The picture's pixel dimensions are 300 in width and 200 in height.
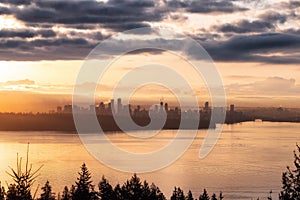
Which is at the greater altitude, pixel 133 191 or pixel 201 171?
pixel 133 191

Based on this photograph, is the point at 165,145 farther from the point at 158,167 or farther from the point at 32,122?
the point at 32,122

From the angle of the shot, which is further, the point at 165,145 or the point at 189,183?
the point at 165,145

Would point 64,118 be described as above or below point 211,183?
above

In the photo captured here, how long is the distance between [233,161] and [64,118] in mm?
101878

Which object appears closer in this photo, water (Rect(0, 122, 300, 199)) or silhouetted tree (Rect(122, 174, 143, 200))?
silhouetted tree (Rect(122, 174, 143, 200))

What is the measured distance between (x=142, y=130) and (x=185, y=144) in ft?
203

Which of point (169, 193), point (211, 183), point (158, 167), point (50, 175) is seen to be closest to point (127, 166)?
point (158, 167)

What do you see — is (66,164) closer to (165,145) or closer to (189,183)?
(189,183)

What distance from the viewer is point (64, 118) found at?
6516 inches

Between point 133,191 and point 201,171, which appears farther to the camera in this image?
point 201,171

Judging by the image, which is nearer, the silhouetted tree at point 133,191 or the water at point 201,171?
the silhouetted tree at point 133,191

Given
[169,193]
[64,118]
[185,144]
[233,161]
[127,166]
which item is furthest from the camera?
[64,118]

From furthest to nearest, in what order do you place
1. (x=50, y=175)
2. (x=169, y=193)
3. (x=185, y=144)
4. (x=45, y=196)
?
(x=185, y=144)
(x=50, y=175)
(x=169, y=193)
(x=45, y=196)

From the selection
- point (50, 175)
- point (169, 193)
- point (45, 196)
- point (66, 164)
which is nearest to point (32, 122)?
point (66, 164)
